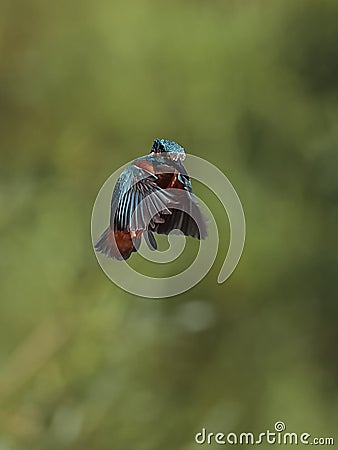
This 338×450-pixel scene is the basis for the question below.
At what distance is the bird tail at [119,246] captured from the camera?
0.56 meters

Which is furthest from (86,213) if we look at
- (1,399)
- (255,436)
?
(255,436)

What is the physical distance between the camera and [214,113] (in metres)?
1.41

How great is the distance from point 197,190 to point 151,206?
85 centimetres

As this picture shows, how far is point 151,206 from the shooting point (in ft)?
1.64

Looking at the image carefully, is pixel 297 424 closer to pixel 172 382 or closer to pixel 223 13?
pixel 172 382
